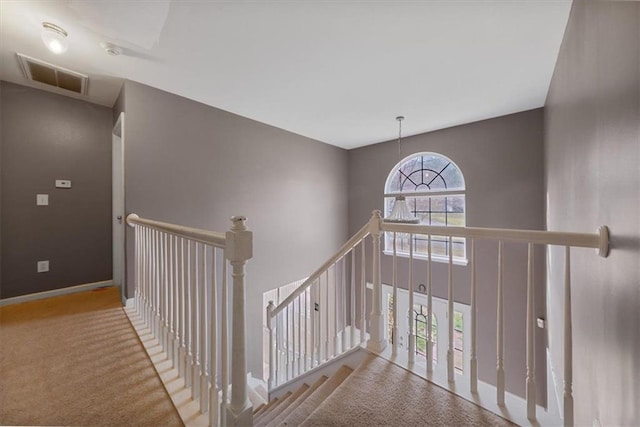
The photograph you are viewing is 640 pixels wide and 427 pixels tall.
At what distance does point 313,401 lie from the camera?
64.3 inches

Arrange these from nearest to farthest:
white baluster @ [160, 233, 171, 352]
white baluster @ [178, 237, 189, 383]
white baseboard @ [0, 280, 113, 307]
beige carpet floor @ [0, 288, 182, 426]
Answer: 1. beige carpet floor @ [0, 288, 182, 426]
2. white baluster @ [178, 237, 189, 383]
3. white baluster @ [160, 233, 171, 352]
4. white baseboard @ [0, 280, 113, 307]

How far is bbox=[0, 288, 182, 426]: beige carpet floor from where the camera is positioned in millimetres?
1229

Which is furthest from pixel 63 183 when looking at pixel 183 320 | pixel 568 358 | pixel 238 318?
pixel 568 358

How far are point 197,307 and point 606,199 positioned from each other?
194cm

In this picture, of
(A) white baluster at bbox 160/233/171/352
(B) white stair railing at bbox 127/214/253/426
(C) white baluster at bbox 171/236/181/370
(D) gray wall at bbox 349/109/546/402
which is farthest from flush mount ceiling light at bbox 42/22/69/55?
(D) gray wall at bbox 349/109/546/402

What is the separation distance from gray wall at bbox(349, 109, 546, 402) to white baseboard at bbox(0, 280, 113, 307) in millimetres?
4544

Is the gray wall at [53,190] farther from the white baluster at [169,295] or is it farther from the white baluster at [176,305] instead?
the white baluster at [176,305]

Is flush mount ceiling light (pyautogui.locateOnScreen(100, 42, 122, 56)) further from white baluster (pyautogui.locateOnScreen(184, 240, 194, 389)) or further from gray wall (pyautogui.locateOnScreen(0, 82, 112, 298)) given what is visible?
white baluster (pyautogui.locateOnScreen(184, 240, 194, 389))

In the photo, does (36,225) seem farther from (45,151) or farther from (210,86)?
(210,86)

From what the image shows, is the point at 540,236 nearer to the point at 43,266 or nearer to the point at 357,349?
the point at 357,349

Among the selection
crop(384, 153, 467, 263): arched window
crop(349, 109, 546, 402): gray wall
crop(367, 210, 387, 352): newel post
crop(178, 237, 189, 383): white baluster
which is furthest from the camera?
crop(384, 153, 467, 263): arched window

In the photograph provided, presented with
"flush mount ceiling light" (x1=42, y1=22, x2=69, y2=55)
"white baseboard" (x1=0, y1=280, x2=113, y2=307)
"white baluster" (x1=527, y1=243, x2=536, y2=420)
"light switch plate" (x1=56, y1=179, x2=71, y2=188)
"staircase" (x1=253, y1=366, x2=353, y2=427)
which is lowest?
"staircase" (x1=253, y1=366, x2=353, y2=427)

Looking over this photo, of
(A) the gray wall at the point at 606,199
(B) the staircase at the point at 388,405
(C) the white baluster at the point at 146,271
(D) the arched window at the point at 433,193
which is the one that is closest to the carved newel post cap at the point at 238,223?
(B) the staircase at the point at 388,405

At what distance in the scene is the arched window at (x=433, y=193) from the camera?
4.04 meters
